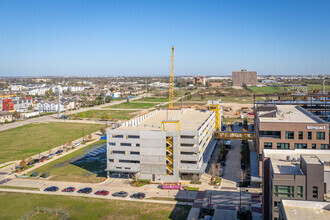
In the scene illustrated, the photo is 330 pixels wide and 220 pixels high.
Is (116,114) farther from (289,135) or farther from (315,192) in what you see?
(315,192)

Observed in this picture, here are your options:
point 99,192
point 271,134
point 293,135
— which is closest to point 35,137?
point 99,192

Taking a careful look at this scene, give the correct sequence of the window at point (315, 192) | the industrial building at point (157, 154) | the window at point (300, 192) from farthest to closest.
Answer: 1. the industrial building at point (157, 154)
2. the window at point (300, 192)
3. the window at point (315, 192)

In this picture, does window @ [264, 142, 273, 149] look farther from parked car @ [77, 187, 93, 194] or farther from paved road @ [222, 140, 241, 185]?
parked car @ [77, 187, 93, 194]

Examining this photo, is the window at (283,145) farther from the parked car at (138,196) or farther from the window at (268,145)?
the parked car at (138,196)

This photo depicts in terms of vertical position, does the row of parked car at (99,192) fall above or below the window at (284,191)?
below

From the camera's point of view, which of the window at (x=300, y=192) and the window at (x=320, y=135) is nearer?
the window at (x=300, y=192)

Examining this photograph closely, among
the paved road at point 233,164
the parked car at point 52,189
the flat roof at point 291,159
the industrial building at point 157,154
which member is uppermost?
the flat roof at point 291,159

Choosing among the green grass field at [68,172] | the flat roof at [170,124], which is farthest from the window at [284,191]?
the green grass field at [68,172]
